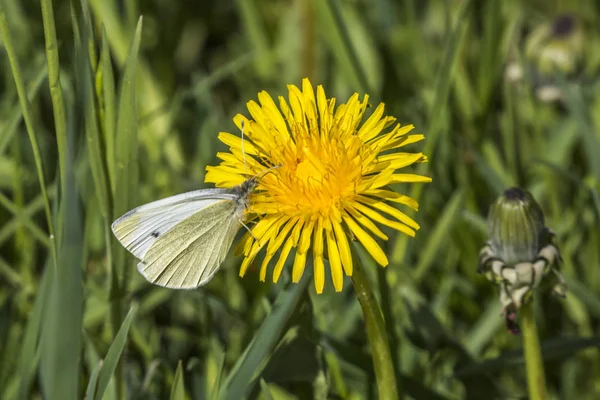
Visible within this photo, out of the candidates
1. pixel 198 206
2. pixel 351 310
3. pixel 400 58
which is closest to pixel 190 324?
pixel 351 310

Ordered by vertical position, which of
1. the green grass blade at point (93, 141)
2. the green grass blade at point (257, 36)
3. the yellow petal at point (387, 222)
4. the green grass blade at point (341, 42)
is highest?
the green grass blade at point (257, 36)

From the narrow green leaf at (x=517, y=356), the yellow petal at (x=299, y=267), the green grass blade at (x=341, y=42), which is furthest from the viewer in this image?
the green grass blade at (x=341, y=42)

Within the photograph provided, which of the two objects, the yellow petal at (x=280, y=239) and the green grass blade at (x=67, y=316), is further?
the yellow petal at (x=280, y=239)

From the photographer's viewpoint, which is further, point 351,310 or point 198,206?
point 351,310

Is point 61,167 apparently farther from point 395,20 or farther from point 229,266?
point 395,20

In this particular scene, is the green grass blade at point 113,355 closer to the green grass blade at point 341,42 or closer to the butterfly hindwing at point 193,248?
the butterfly hindwing at point 193,248

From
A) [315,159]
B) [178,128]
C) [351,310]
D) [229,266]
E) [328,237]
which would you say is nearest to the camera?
[328,237]

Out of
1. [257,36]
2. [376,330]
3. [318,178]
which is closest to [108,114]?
[318,178]

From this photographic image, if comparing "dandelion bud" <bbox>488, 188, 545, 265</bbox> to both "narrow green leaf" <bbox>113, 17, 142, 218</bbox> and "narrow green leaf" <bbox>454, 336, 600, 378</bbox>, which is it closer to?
"narrow green leaf" <bbox>454, 336, 600, 378</bbox>

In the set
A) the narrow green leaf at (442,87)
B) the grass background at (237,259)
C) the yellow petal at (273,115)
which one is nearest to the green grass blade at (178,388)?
the grass background at (237,259)
